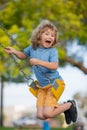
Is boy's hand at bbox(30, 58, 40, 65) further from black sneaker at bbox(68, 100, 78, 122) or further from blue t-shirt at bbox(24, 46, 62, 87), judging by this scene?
black sneaker at bbox(68, 100, 78, 122)

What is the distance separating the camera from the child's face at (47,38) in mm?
6566

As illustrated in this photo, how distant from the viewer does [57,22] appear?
1738 centimetres

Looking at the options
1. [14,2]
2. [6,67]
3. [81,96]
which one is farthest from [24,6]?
[81,96]

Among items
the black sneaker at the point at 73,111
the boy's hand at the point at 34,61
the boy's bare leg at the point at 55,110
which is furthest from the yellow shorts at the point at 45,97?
the boy's hand at the point at 34,61

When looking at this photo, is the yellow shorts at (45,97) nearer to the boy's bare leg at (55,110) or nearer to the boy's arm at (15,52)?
the boy's bare leg at (55,110)

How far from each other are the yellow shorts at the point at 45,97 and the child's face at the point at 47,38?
565 mm

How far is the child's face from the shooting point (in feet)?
21.5

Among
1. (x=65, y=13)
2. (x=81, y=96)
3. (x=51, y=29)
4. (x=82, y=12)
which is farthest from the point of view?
(x=81, y=96)

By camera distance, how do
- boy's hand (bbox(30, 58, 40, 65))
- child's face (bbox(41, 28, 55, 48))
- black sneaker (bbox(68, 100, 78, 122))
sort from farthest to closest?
black sneaker (bbox(68, 100, 78, 122)), child's face (bbox(41, 28, 55, 48)), boy's hand (bbox(30, 58, 40, 65))

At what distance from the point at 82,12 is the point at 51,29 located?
39.4 ft

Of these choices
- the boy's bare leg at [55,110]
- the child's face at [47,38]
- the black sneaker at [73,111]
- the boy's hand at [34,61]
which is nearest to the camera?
the boy's hand at [34,61]

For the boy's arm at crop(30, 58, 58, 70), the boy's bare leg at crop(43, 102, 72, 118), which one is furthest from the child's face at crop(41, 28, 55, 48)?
the boy's bare leg at crop(43, 102, 72, 118)

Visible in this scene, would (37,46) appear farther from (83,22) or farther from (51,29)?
(83,22)

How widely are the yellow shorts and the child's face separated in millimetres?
565
